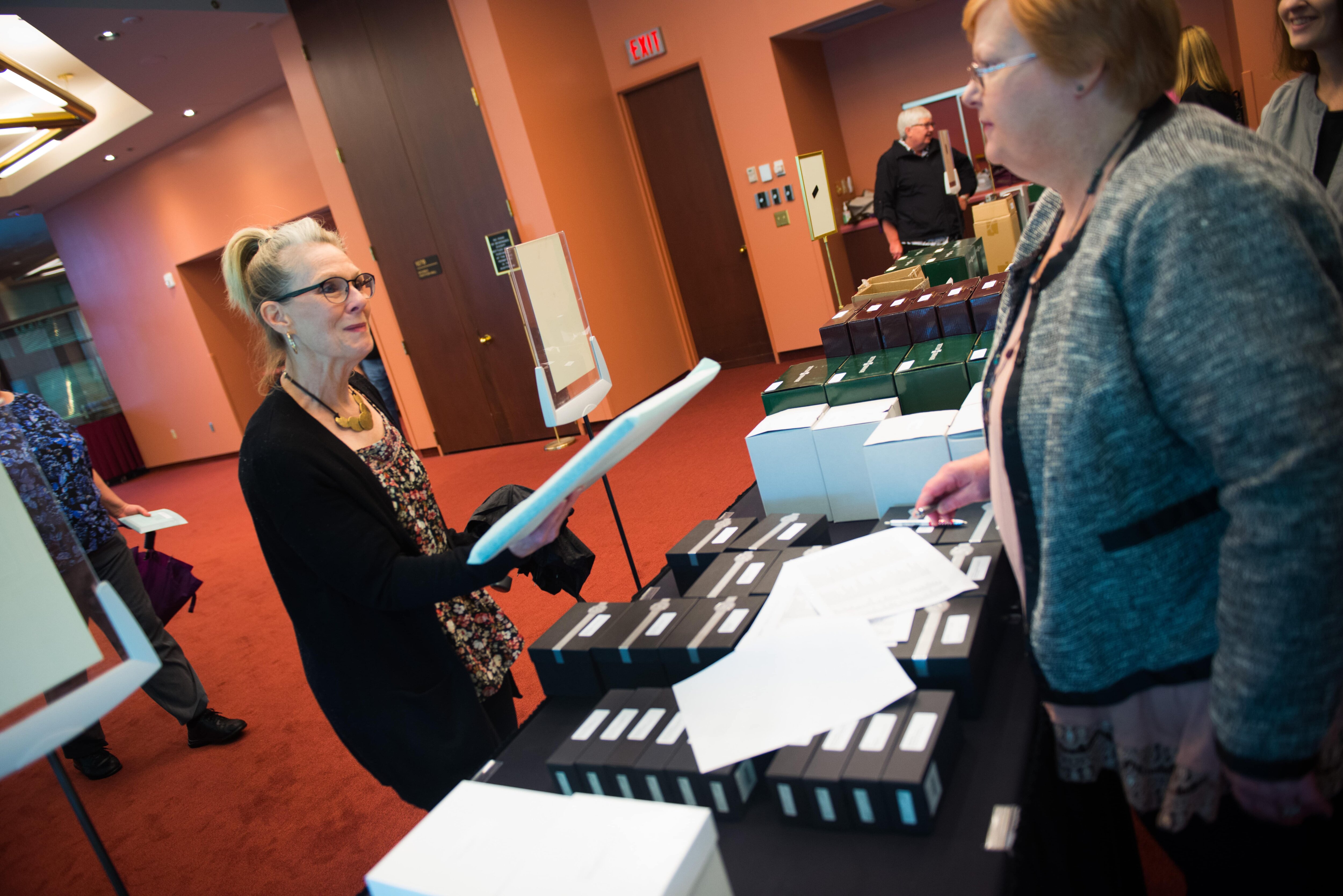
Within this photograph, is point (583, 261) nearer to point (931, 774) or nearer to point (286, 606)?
point (286, 606)

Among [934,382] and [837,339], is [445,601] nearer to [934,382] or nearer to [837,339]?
[934,382]

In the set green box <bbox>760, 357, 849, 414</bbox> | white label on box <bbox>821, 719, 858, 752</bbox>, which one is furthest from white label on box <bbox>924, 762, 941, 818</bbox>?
green box <bbox>760, 357, 849, 414</bbox>

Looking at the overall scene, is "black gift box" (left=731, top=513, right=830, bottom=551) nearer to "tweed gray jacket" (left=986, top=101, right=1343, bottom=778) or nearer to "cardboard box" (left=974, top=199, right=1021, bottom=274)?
"tweed gray jacket" (left=986, top=101, right=1343, bottom=778)

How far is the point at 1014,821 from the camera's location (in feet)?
3.21

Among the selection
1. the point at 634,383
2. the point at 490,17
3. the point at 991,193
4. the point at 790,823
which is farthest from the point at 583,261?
the point at 790,823

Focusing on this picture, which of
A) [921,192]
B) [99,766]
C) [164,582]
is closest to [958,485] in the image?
[164,582]

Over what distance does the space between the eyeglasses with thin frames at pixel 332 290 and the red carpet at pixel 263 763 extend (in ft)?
5.68

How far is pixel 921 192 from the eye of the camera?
5.92 m

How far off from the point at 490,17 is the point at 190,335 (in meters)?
6.43

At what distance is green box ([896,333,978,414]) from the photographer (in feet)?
6.98

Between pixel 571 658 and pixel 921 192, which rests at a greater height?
pixel 921 192

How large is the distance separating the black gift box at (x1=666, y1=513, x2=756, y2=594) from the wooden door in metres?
5.84

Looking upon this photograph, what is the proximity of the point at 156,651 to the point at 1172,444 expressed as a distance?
2.91 metres

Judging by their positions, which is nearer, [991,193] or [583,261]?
[991,193]
